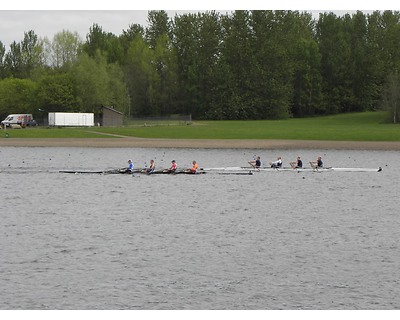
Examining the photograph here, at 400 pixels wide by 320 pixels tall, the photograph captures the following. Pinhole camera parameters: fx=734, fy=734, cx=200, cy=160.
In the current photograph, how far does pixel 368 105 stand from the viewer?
166 meters

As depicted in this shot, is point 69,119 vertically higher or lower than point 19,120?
higher

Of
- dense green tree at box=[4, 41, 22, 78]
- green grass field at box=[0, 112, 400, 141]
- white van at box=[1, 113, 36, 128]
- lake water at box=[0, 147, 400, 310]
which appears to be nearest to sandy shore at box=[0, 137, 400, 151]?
green grass field at box=[0, 112, 400, 141]

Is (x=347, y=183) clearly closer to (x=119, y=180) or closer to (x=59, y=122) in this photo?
(x=119, y=180)

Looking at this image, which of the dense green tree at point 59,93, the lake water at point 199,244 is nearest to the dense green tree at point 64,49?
the dense green tree at point 59,93

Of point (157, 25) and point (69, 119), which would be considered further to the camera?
point (157, 25)

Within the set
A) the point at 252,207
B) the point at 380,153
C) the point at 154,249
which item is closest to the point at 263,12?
the point at 380,153

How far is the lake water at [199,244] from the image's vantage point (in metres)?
25.5

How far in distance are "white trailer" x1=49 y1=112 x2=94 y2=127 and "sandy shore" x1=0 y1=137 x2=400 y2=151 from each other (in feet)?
74.0

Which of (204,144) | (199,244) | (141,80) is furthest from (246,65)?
(199,244)

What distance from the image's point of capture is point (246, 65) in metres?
163

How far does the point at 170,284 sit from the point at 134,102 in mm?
135948

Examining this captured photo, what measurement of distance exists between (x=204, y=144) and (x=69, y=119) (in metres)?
34.9

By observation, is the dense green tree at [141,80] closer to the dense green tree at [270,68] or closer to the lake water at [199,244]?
the dense green tree at [270,68]

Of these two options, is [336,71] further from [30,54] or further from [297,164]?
[297,164]
